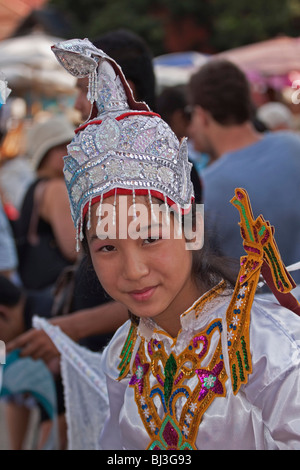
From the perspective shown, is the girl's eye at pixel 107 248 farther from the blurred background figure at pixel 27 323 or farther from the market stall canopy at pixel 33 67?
the market stall canopy at pixel 33 67

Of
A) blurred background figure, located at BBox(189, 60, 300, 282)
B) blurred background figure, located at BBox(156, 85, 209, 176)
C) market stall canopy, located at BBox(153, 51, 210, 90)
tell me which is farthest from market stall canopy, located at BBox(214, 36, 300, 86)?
blurred background figure, located at BBox(189, 60, 300, 282)

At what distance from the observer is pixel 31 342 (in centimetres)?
247

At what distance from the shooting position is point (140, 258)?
1546mm

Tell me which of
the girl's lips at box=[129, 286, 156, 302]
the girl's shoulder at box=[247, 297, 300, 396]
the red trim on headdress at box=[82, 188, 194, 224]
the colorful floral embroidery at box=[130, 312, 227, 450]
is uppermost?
the red trim on headdress at box=[82, 188, 194, 224]

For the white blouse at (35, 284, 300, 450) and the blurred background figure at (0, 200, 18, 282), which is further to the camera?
the blurred background figure at (0, 200, 18, 282)

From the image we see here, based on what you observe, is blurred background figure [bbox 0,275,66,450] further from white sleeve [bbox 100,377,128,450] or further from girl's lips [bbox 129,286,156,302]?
girl's lips [bbox 129,286,156,302]

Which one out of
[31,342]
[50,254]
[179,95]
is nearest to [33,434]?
[50,254]

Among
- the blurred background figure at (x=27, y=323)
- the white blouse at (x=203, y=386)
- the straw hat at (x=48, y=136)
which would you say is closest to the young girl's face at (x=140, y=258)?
the white blouse at (x=203, y=386)

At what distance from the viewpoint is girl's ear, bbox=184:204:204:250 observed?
66.1 inches

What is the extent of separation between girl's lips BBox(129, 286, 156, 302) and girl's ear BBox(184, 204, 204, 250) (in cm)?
16

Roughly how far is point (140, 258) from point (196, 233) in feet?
0.74

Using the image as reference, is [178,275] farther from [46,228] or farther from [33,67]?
[33,67]

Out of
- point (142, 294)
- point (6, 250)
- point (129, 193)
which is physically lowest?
point (6, 250)

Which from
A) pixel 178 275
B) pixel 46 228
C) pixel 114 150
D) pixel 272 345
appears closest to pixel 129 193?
pixel 114 150
